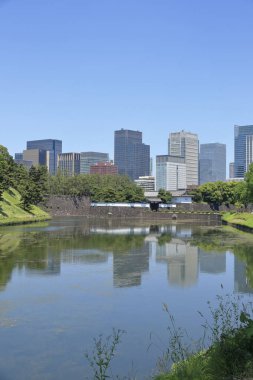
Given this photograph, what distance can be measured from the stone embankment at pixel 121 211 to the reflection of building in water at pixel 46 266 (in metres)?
68.7

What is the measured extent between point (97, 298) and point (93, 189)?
9781 centimetres

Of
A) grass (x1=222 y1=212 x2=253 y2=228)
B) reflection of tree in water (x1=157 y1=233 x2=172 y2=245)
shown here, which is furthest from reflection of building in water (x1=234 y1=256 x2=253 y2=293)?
grass (x1=222 y1=212 x2=253 y2=228)

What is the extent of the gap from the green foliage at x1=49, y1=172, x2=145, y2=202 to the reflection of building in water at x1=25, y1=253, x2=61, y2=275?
82.3 metres

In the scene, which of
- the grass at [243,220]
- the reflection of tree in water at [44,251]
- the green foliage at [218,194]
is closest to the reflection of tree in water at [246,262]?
the reflection of tree in water at [44,251]

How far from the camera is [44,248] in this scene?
3647cm

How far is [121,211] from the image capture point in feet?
354

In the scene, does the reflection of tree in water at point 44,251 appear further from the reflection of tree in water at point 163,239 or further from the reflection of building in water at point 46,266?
the reflection of tree in water at point 163,239

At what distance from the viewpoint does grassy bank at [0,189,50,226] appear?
211 ft

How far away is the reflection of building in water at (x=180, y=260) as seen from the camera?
24.0 m

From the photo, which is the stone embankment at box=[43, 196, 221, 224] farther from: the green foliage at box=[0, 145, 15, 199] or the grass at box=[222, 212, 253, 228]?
the green foliage at box=[0, 145, 15, 199]

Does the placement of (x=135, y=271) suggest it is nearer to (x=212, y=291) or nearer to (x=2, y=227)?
(x=212, y=291)

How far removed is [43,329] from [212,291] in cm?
900

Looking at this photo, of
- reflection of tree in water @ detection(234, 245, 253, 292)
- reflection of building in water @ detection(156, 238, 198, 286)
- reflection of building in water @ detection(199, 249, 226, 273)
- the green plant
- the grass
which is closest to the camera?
the green plant

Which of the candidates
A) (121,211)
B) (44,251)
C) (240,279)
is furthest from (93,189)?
(240,279)
